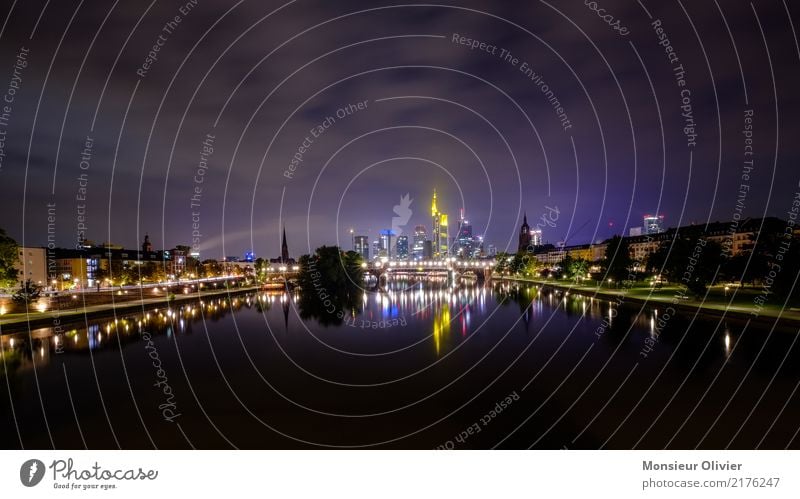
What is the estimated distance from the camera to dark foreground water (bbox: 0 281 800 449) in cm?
1077

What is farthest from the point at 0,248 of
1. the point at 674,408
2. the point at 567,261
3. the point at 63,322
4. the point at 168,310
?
the point at 567,261

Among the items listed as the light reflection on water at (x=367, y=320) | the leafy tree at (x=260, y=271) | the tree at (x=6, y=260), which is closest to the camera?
the light reflection on water at (x=367, y=320)

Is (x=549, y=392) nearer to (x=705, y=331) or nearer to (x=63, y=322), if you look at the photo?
(x=705, y=331)

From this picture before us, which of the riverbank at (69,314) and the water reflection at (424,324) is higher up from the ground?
the riverbank at (69,314)

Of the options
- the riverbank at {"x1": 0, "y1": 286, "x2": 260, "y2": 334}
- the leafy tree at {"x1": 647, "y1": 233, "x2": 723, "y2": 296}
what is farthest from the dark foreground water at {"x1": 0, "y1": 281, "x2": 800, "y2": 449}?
the leafy tree at {"x1": 647, "y1": 233, "x2": 723, "y2": 296}

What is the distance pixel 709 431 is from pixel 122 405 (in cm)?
1758

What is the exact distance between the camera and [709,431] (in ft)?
34.2

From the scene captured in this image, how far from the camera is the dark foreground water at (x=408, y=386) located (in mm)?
10773

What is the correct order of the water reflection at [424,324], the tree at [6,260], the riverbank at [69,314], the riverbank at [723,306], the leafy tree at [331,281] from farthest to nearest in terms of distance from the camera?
the leafy tree at [331,281] < the tree at [6,260] < the riverbank at [69,314] < the riverbank at [723,306] < the water reflection at [424,324]

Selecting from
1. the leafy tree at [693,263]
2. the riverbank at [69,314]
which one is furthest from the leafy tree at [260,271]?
the leafy tree at [693,263]

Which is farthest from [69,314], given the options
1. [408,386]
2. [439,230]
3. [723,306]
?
[439,230]

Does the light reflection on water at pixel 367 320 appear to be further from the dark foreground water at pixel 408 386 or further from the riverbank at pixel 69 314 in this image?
the riverbank at pixel 69 314

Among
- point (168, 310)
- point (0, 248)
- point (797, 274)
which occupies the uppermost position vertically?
point (0, 248)

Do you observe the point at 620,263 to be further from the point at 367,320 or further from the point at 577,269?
the point at 367,320
